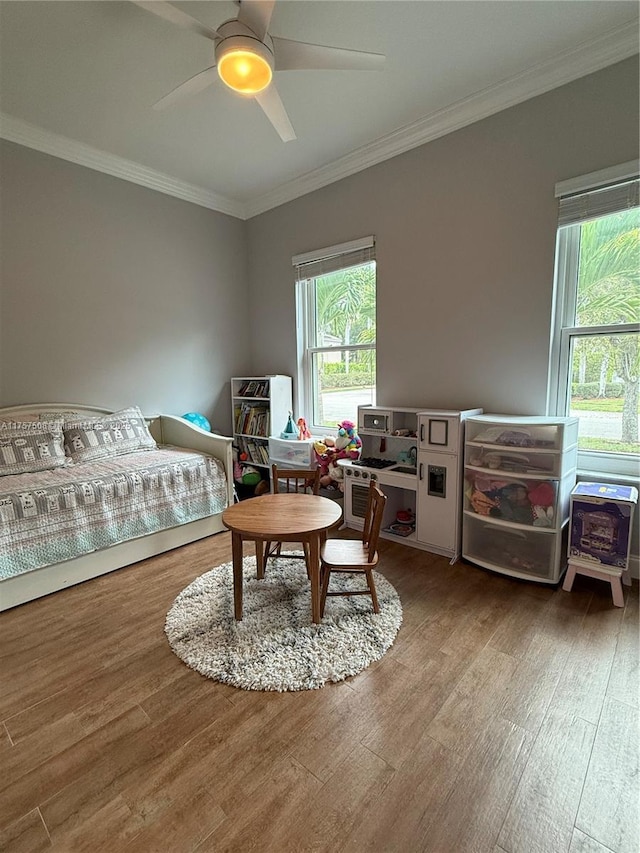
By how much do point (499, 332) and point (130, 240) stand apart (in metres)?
3.13

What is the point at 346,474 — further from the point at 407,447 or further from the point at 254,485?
the point at 254,485

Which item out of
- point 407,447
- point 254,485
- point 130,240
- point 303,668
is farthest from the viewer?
point 254,485

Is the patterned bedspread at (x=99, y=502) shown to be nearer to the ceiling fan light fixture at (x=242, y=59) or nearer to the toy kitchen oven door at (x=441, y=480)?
the toy kitchen oven door at (x=441, y=480)

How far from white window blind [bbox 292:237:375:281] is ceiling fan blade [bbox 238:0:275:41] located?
1.78 m

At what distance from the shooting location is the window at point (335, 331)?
3.47 m

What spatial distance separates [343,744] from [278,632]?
618mm

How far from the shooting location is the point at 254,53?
158 cm

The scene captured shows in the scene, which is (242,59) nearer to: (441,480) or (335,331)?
(335,331)

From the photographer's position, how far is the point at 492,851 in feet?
3.45

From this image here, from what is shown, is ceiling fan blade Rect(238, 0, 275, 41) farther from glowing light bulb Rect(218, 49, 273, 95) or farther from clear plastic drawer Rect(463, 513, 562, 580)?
clear plastic drawer Rect(463, 513, 562, 580)

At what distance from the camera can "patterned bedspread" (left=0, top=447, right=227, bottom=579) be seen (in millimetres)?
2174

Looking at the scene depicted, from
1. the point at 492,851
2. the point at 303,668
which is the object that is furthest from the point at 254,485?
the point at 492,851

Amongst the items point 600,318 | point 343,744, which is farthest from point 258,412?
point 343,744

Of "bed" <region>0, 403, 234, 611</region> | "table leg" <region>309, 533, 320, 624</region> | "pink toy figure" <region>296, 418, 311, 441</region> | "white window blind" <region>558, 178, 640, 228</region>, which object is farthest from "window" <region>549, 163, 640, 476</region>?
"bed" <region>0, 403, 234, 611</region>
